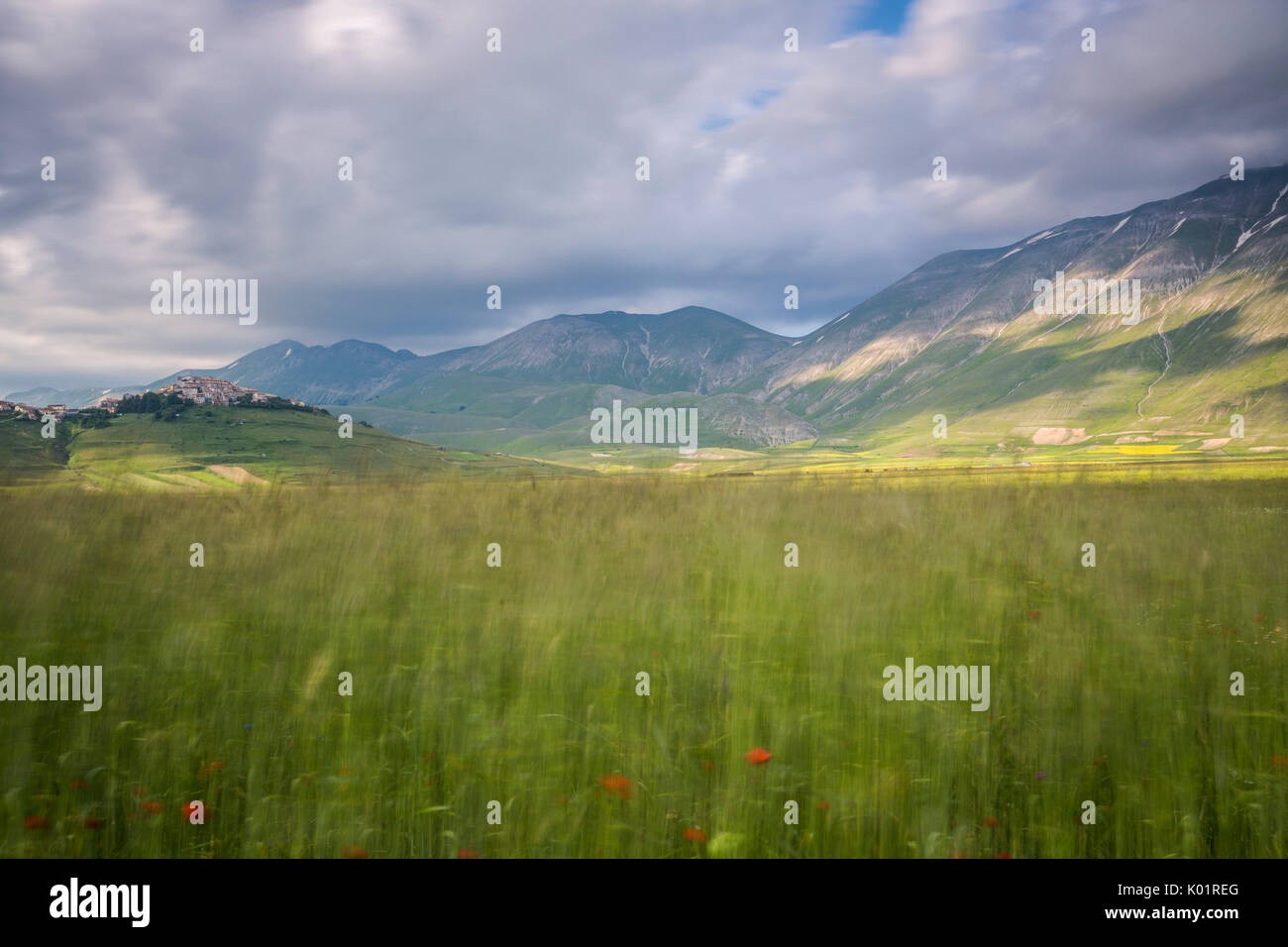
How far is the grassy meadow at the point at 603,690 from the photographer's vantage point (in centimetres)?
352

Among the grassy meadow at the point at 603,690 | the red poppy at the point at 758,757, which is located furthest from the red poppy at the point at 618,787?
the red poppy at the point at 758,757

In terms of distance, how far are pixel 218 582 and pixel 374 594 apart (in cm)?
145

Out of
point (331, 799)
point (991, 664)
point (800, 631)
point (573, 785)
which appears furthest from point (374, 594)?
point (991, 664)

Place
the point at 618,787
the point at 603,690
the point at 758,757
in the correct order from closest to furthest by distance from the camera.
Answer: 1. the point at 618,787
2. the point at 758,757
3. the point at 603,690

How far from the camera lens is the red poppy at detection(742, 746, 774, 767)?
150 inches

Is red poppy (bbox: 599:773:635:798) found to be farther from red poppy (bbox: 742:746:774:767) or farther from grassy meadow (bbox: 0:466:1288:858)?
red poppy (bbox: 742:746:774:767)

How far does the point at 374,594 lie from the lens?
570 cm

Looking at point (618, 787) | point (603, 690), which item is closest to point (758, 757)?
point (618, 787)

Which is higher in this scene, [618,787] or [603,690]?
[603,690]

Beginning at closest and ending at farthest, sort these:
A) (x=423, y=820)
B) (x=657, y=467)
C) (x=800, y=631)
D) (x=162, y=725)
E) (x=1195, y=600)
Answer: (x=423, y=820) < (x=162, y=725) < (x=800, y=631) < (x=1195, y=600) < (x=657, y=467)

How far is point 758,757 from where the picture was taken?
3830mm

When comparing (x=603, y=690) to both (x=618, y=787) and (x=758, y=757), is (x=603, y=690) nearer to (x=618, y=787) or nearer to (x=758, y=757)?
(x=618, y=787)

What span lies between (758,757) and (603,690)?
123cm
